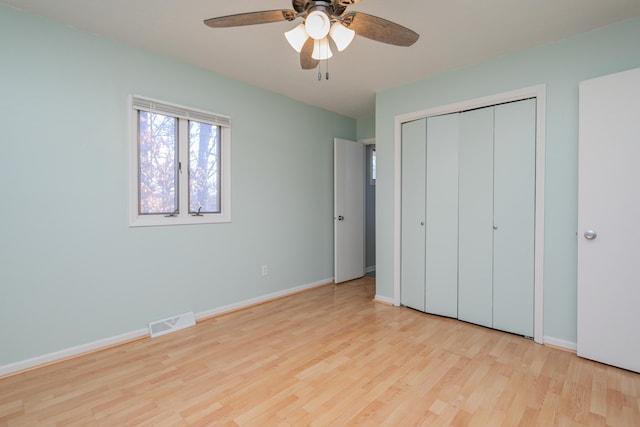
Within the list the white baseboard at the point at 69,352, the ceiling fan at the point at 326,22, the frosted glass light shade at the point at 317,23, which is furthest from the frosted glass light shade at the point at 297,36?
the white baseboard at the point at 69,352

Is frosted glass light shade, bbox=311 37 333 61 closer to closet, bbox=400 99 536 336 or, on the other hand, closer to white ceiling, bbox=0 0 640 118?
white ceiling, bbox=0 0 640 118

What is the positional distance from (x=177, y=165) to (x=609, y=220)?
348 cm

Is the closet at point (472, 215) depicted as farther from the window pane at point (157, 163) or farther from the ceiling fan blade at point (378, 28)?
the window pane at point (157, 163)

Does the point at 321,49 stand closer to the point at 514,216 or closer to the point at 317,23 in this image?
the point at 317,23

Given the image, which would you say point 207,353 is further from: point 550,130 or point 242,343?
point 550,130

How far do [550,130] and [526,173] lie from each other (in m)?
0.37

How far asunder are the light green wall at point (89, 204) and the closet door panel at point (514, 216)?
8.04 ft

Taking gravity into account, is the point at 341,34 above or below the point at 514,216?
above

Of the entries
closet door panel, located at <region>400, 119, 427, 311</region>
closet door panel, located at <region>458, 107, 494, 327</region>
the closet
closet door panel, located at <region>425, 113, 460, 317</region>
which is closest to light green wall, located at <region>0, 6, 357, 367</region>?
closet door panel, located at <region>400, 119, 427, 311</region>

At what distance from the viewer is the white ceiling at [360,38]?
197cm

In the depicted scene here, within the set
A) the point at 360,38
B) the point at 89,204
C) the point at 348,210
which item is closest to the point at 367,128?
the point at 348,210

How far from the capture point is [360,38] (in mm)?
2385

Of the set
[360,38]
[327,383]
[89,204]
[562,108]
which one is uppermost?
[360,38]

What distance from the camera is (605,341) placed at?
212 centimetres
